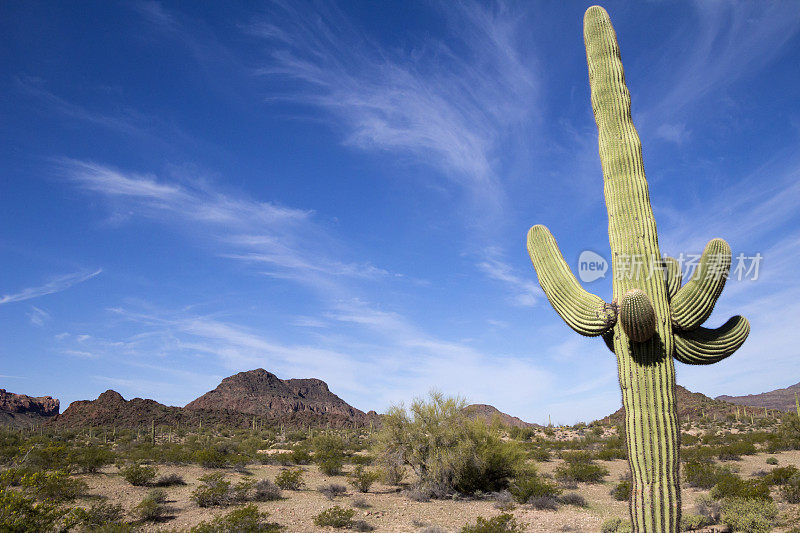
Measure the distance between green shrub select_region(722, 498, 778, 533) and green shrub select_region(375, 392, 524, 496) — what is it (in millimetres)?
6328

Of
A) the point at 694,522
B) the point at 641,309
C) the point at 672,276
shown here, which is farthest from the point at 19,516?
the point at 694,522

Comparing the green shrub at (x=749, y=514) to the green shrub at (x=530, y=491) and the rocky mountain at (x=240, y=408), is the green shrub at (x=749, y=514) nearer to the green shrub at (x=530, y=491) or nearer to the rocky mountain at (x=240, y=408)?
the green shrub at (x=530, y=491)

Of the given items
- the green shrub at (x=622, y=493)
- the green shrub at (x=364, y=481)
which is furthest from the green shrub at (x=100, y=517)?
the green shrub at (x=622, y=493)

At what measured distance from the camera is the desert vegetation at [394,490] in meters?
9.86

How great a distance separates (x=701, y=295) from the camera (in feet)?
18.1

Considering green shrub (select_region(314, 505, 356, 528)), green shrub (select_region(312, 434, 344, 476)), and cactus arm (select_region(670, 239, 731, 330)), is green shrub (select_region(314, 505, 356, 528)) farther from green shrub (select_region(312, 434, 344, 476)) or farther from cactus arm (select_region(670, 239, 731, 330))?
cactus arm (select_region(670, 239, 731, 330))

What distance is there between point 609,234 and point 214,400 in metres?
86.8

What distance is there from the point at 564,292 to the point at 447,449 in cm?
1028

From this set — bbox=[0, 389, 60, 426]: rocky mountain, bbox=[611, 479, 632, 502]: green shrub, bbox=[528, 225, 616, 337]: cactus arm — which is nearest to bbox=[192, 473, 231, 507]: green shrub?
bbox=[528, 225, 616, 337]: cactus arm

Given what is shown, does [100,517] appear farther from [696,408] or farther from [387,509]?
[696,408]

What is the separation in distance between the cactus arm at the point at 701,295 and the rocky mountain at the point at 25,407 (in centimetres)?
9009

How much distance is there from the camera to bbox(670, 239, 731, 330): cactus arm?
5.52 m

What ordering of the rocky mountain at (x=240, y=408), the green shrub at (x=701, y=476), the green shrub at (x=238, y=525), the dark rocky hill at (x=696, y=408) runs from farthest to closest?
the rocky mountain at (x=240, y=408) < the dark rocky hill at (x=696, y=408) < the green shrub at (x=701, y=476) < the green shrub at (x=238, y=525)

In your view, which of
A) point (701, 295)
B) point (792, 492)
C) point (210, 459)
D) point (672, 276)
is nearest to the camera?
point (701, 295)
